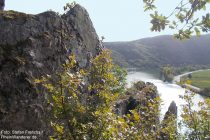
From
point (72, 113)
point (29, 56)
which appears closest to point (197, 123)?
point (72, 113)

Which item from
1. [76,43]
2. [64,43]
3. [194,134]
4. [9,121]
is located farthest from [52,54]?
[194,134]

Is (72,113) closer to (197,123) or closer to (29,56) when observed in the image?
(197,123)

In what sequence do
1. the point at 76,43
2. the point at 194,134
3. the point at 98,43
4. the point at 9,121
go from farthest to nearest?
1. the point at 98,43
2. the point at 76,43
3. the point at 9,121
4. the point at 194,134

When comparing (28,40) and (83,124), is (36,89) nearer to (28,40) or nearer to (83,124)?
(28,40)

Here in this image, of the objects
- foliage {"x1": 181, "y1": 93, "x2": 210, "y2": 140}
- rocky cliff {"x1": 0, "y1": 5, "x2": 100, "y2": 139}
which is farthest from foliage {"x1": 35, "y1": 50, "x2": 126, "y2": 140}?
rocky cliff {"x1": 0, "y1": 5, "x2": 100, "y2": 139}

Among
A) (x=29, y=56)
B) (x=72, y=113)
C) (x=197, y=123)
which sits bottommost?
(x=197, y=123)

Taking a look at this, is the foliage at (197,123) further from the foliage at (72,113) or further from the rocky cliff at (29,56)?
the rocky cliff at (29,56)

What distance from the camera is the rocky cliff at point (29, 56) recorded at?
65.5 feet

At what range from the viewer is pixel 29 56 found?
21.8m

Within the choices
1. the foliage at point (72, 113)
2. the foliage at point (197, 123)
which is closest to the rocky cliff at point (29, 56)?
the foliage at point (197, 123)

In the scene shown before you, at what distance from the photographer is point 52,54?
23047 millimetres

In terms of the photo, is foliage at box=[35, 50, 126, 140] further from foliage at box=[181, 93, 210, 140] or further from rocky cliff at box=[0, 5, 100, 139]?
rocky cliff at box=[0, 5, 100, 139]

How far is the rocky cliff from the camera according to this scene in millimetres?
19953

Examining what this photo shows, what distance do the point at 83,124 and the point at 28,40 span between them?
44.5ft
